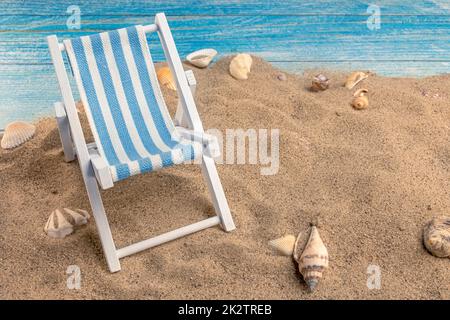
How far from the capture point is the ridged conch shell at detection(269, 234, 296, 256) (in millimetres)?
2709

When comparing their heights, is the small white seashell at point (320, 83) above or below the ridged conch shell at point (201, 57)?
below

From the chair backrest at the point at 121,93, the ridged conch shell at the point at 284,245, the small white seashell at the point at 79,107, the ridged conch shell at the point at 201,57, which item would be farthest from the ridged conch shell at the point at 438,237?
the small white seashell at the point at 79,107

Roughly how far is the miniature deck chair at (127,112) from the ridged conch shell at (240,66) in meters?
1.04

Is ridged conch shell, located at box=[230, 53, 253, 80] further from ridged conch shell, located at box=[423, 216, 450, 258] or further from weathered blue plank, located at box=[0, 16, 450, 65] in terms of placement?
ridged conch shell, located at box=[423, 216, 450, 258]

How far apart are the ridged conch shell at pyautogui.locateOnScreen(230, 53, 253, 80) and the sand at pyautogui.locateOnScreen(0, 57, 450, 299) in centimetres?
16

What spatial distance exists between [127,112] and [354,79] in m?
1.64

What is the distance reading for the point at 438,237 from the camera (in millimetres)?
2670

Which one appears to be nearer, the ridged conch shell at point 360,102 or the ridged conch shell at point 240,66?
the ridged conch shell at point 360,102

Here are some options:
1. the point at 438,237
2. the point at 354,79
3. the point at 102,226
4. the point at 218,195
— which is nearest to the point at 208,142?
the point at 218,195

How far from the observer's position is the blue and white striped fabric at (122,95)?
2879 millimetres

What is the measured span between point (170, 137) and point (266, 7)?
1.96m

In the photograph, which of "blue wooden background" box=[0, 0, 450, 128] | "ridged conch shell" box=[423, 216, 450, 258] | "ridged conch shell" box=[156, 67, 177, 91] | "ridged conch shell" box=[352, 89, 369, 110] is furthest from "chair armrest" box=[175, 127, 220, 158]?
"blue wooden background" box=[0, 0, 450, 128]

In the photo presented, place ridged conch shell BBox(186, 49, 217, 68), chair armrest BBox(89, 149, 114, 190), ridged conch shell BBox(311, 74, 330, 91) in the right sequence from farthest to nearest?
ridged conch shell BBox(186, 49, 217, 68)
ridged conch shell BBox(311, 74, 330, 91)
chair armrest BBox(89, 149, 114, 190)

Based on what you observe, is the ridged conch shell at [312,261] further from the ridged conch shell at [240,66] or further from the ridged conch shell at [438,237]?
the ridged conch shell at [240,66]
